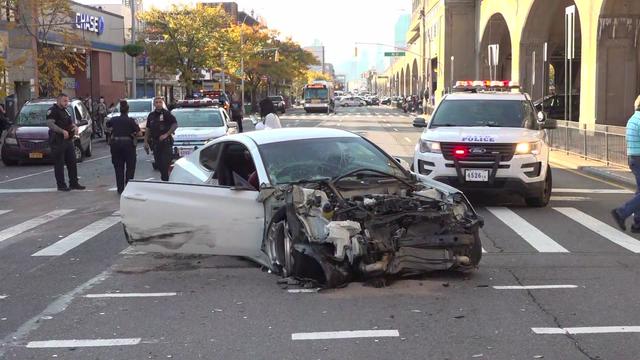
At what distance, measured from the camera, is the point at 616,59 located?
2806 centimetres

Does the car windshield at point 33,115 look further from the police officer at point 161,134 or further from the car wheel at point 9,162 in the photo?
the police officer at point 161,134

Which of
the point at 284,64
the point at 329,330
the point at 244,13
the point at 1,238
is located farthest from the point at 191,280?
the point at 244,13

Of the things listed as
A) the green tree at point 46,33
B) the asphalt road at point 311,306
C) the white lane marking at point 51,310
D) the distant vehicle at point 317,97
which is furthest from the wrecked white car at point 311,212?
the distant vehicle at point 317,97

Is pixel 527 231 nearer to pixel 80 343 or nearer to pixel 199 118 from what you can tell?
pixel 80 343

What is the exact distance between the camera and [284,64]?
3206 inches

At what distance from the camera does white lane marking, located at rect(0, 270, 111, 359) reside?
5347mm

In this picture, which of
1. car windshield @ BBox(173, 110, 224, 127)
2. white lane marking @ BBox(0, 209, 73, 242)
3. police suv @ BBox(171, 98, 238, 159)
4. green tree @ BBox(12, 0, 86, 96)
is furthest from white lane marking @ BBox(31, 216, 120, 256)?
green tree @ BBox(12, 0, 86, 96)

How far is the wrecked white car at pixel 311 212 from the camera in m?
6.48

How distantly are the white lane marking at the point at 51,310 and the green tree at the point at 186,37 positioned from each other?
150ft

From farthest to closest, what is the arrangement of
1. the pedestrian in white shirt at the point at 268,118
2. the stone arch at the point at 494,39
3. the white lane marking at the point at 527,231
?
1. the stone arch at the point at 494,39
2. the pedestrian in white shirt at the point at 268,118
3. the white lane marking at the point at 527,231

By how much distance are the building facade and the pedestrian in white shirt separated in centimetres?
951

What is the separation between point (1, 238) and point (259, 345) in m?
5.95

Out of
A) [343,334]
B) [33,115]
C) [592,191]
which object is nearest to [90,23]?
[33,115]

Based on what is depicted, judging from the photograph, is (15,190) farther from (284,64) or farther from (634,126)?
(284,64)
